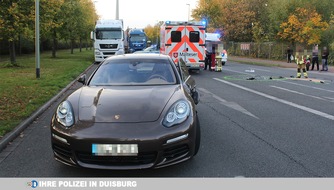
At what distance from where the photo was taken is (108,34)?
28406mm

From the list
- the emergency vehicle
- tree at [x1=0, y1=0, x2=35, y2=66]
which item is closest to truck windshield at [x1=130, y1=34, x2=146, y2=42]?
tree at [x1=0, y1=0, x2=35, y2=66]

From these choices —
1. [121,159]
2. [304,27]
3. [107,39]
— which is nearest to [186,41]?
[107,39]

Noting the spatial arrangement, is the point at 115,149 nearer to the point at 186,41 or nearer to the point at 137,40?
the point at 186,41

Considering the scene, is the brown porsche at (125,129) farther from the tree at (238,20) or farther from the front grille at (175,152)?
the tree at (238,20)

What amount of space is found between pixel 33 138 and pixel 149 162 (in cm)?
290

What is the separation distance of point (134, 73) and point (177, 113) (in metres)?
1.66

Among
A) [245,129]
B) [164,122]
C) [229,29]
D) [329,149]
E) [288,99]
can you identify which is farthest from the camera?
[229,29]

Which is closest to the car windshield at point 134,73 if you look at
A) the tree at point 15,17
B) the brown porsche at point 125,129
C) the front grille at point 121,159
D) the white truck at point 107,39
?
the brown porsche at point 125,129

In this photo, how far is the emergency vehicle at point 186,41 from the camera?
1894 cm

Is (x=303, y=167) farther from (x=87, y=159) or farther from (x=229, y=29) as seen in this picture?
(x=229, y=29)

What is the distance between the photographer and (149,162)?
4.14 m

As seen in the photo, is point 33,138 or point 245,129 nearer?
point 33,138

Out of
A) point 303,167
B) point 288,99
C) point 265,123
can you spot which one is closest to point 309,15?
point 288,99
